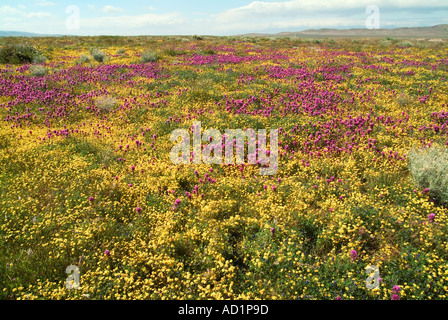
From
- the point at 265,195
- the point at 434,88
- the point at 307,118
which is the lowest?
the point at 265,195

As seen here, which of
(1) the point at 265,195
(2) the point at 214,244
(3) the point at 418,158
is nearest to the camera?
(2) the point at 214,244

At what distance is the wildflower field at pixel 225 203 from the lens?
4395 millimetres

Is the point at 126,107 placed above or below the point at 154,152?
above

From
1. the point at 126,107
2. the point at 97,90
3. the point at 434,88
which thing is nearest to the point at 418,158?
the point at 434,88

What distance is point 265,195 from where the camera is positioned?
21.2 ft

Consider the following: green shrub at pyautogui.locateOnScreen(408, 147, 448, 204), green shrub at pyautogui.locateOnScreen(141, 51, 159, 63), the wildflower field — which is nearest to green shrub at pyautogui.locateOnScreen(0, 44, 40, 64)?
green shrub at pyautogui.locateOnScreen(141, 51, 159, 63)

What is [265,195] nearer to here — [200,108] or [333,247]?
[333,247]

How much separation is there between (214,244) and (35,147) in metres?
7.74

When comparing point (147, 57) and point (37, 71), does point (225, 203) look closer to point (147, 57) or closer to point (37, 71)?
point (37, 71)

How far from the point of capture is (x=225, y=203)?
20.1ft

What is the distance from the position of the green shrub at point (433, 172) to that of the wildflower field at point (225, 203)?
0.04 metres

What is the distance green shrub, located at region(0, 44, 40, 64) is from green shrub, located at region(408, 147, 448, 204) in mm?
30278

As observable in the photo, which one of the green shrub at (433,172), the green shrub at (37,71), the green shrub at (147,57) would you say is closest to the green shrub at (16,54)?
the green shrub at (37,71)
